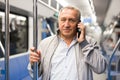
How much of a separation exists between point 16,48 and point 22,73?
109 cm

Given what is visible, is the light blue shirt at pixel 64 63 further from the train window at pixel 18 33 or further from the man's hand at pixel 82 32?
the train window at pixel 18 33

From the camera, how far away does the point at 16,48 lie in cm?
626

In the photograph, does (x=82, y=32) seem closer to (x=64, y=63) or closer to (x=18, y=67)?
(x=64, y=63)

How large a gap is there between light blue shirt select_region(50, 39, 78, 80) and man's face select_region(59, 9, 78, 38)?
119mm

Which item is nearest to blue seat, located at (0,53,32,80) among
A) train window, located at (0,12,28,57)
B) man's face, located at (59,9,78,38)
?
train window, located at (0,12,28,57)

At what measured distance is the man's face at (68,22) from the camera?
1.94 metres

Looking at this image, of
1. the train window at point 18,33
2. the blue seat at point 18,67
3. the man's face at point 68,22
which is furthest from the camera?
the train window at point 18,33

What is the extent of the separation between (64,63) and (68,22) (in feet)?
1.03

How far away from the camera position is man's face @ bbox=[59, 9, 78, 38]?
1.94 metres

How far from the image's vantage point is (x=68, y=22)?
1954mm

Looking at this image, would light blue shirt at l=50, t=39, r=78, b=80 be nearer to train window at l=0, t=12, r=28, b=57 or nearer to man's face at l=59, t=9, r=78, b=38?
man's face at l=59, t=9, r=78, b=38

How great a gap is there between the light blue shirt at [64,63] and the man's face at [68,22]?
4.7 inches

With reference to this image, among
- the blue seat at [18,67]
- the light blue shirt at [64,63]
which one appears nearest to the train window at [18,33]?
the blue seat at [18,67]

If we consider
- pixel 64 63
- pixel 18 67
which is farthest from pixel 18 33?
pixel 64 63
